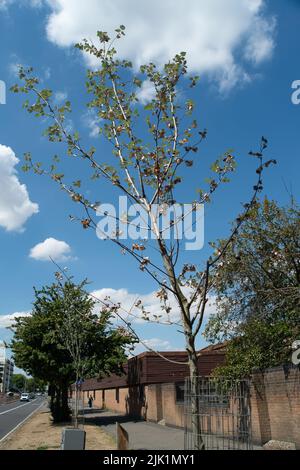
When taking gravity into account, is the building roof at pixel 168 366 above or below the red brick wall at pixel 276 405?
above

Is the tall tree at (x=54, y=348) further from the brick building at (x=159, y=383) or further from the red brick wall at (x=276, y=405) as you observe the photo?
the red brick wall at (x=276, y=405)

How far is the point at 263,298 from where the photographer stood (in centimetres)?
1820

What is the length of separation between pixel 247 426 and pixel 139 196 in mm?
4608

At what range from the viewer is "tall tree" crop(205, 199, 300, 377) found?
1678 centimetres

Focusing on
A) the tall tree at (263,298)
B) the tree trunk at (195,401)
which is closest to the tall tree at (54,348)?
the tall tree at (263,298)

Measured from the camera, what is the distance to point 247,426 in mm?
8539

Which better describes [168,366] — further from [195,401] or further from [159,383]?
[195,401]

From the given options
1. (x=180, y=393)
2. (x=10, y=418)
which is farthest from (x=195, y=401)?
(x=10, y=418)

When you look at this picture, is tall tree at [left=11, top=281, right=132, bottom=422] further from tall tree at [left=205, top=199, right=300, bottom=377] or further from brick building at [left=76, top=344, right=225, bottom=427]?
tall tree at [left=205, top=199, right=300, bottom=377]

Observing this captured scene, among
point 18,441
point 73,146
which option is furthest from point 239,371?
point 73,146

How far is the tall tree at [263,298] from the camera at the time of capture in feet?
55.1
